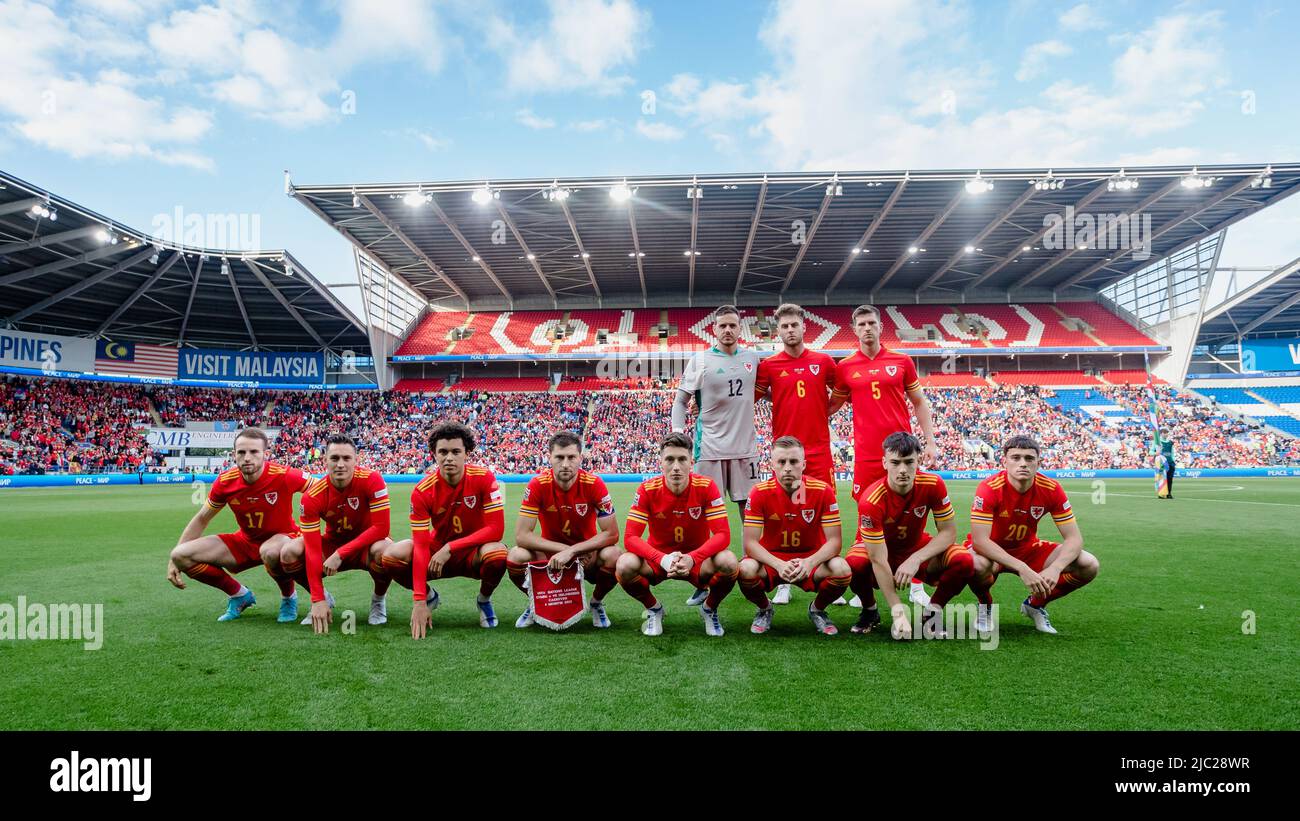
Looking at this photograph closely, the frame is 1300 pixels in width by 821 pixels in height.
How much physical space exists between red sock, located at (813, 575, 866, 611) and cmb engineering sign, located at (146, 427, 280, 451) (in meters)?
36.2

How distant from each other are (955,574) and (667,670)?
2.13 meters

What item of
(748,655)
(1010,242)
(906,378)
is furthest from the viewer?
(1010,242)

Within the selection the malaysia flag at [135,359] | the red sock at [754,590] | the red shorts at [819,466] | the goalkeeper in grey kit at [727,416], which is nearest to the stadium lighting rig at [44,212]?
the malaysia flag at [135,359]

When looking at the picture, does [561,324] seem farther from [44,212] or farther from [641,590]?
[641,590]

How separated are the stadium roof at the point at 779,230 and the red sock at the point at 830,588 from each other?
22.3 meters

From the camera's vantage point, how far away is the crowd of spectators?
29.0m

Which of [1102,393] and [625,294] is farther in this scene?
[625,294]

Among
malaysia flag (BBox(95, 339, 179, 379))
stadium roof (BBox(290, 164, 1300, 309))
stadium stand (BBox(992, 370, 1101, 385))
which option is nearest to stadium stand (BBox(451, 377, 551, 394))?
stadium roof (BBox(290, 164, 1300, 309))

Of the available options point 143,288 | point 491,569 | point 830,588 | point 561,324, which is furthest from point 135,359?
point 830,588

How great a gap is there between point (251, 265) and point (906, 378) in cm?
3146

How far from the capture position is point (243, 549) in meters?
5.10
